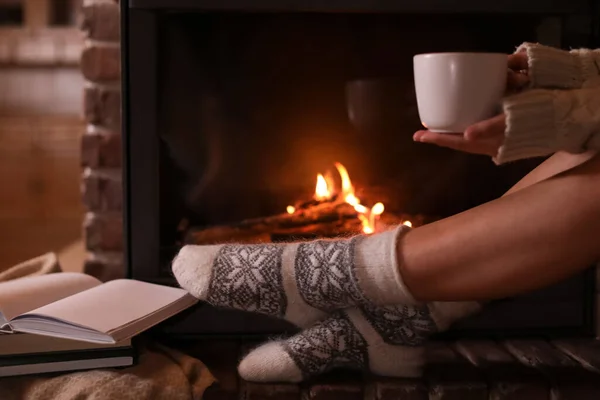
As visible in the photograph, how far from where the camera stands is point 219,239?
1.26 meters

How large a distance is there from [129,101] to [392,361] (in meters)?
0.53

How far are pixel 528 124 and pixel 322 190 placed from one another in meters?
0.53

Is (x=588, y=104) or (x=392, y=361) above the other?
(x=588, y=104)

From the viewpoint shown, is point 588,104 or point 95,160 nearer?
point 588,104

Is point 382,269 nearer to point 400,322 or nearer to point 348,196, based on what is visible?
point 400,322

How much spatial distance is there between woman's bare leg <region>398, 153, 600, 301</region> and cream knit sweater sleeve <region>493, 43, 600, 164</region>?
0.13 feet

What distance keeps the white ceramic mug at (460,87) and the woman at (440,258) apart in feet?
0.06

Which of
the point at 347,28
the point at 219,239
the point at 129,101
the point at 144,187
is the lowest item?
the point at 219,239

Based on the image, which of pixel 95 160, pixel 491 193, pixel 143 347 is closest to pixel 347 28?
pixel 491 193

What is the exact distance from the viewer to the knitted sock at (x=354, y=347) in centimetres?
97

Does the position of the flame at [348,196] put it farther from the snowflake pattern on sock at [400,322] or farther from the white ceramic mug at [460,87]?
the white ceramic mug at [460,87]

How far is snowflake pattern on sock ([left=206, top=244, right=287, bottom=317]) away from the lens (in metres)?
0.95

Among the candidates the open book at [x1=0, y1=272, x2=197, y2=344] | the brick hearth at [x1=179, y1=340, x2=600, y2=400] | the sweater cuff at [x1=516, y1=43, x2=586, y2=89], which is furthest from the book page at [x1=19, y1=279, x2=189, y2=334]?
the sweater cuff at [x1=516, y1=43, x2=586, y2=89]

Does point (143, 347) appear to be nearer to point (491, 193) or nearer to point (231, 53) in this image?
point (231, 53)
